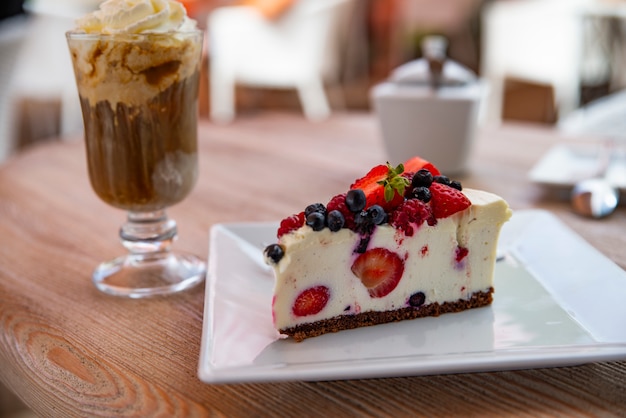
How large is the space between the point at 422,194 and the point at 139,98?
1.46ft

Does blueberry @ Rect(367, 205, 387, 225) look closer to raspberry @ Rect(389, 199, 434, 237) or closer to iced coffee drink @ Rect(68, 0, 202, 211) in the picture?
raspberry @ Rect(389, 199, 434, 237)

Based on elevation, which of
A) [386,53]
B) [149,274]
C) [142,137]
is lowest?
[386,53]

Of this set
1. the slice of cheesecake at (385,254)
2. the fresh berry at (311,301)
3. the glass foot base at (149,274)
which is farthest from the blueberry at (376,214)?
the glass foot base at (149,274)

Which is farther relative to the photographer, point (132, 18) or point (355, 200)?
point (132, 18)

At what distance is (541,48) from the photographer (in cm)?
395

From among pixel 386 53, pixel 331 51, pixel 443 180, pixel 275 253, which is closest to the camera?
pixel 275 253

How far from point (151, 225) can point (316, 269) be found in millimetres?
355

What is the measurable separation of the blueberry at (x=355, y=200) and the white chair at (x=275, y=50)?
333 centimetres

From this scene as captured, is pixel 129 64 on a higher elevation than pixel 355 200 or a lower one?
higher

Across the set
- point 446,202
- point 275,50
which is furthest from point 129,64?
point 275,50

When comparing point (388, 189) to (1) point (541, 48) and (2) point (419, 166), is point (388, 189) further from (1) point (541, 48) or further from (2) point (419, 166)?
(1) point (541, 48)

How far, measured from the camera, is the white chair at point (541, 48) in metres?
3.89

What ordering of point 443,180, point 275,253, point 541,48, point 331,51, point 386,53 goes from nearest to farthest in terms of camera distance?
point 275,253, point 443,180, point 541,48, point 331,51, point 386,53

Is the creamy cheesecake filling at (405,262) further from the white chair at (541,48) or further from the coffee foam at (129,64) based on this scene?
the white chair at (541,48)
